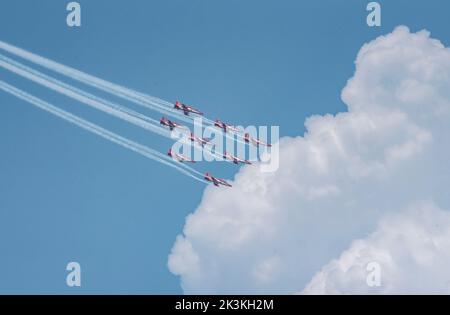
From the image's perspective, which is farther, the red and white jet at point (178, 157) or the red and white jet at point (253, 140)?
the red and white jet at point (253, 140)

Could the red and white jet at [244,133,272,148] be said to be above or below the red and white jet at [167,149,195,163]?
above

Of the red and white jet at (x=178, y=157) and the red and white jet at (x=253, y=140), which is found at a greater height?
the red and white jet at (x=253, y=140)

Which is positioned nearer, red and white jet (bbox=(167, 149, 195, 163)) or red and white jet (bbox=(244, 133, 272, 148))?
red and white jet (bbox=(167, 149, 195, 163))

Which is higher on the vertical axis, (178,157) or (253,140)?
(253,140)

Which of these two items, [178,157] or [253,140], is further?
[253,140]
